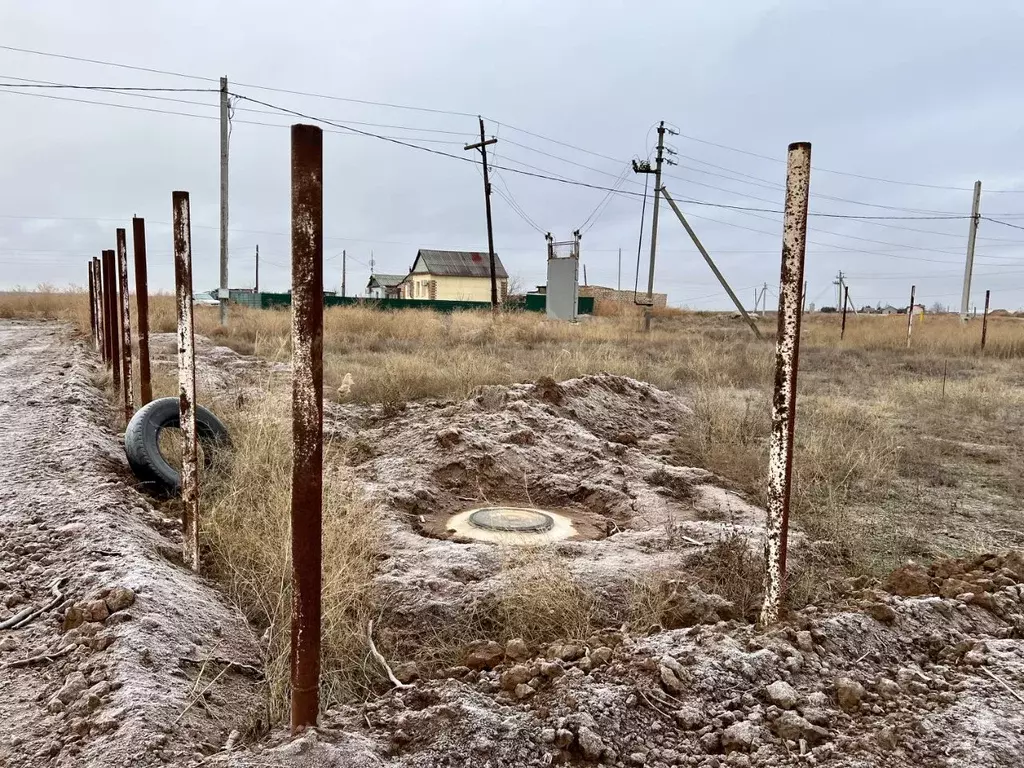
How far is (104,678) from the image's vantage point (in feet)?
7.25

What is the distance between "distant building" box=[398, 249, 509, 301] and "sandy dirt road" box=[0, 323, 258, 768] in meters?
50.0

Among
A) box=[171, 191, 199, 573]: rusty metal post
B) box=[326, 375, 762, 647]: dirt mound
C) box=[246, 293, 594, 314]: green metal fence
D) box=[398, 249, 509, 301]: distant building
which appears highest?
box=[398, 249, 509, 301]: distant building

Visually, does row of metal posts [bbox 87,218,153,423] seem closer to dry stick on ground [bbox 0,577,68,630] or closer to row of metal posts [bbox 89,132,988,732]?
row of metal posts [bbox 89,132,988,732]

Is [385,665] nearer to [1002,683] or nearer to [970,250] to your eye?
[1002,683]

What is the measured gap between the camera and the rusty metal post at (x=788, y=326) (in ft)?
8.00

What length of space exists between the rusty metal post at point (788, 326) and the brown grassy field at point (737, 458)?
0.94 metres

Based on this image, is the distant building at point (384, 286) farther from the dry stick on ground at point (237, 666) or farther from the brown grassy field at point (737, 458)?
the dry stick on ground at point (237, 666)

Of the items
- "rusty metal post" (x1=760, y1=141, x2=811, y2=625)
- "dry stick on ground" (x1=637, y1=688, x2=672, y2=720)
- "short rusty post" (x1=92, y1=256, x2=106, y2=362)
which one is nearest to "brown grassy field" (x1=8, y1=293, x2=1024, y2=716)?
"dry stick on ground" (x1=637, y1=688, x2=672, y2=720)

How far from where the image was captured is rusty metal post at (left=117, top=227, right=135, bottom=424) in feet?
17.3

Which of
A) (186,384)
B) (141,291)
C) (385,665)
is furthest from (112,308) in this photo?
(385,665)

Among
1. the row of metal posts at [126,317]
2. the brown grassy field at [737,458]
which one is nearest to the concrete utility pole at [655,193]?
the brown grassy field at [737,458]

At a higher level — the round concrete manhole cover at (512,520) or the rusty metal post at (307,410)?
the rusty metal post at (307,410)

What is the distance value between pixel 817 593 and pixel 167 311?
20326 millimetres

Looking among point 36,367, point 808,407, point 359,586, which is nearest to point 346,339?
point 36,367
